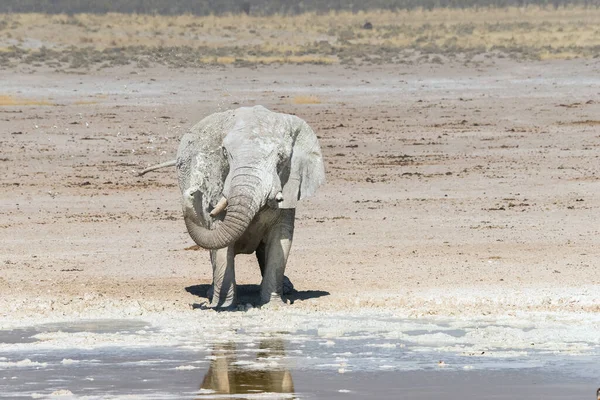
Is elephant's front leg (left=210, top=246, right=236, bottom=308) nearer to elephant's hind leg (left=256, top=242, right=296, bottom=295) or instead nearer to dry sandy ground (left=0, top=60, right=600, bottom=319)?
dry sandy ground (left=0, top=60, right=600, bottom=319)

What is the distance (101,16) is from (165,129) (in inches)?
1583

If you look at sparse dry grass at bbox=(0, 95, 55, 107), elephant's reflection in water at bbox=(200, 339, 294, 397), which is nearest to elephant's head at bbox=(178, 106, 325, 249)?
elephant's reflection in water at bbox=(200, 339, 294, 397)

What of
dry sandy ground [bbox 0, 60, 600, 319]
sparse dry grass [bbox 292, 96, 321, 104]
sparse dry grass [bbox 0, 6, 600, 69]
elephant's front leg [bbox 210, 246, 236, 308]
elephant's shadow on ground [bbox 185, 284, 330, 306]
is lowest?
sparse dry grass [bbox 0, 6, 600, 69]

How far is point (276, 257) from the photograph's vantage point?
12023 mm

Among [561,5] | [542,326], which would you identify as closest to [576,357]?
[542,326]

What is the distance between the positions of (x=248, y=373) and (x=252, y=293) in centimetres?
368

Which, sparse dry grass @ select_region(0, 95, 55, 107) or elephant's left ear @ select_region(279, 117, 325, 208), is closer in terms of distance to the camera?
elephant's left ear @ select_region(279, 117, 325, 208)

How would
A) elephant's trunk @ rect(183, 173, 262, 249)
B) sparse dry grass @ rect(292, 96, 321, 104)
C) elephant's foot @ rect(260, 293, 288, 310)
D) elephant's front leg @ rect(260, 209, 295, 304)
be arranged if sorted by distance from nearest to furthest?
elephant's trunk @ rect(183, 173, 262, 249) → elephant's foot @ rect(260, 293, 288, 310) → elephant's front leg @ rect(260, 209, 295, 304) → sparse dry grass @ rect(292, 96, 321, 104)

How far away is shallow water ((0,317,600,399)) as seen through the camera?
847 centimetres

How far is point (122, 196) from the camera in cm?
1933

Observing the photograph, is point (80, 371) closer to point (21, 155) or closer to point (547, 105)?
point (21, 155)

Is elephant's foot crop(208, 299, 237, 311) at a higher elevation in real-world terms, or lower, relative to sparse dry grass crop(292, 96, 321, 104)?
higher

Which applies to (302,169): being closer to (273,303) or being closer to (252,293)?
(273,303)

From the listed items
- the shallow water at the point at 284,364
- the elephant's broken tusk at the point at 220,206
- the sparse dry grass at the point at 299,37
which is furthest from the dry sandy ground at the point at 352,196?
the sparse dry grass at the point at 299,37
